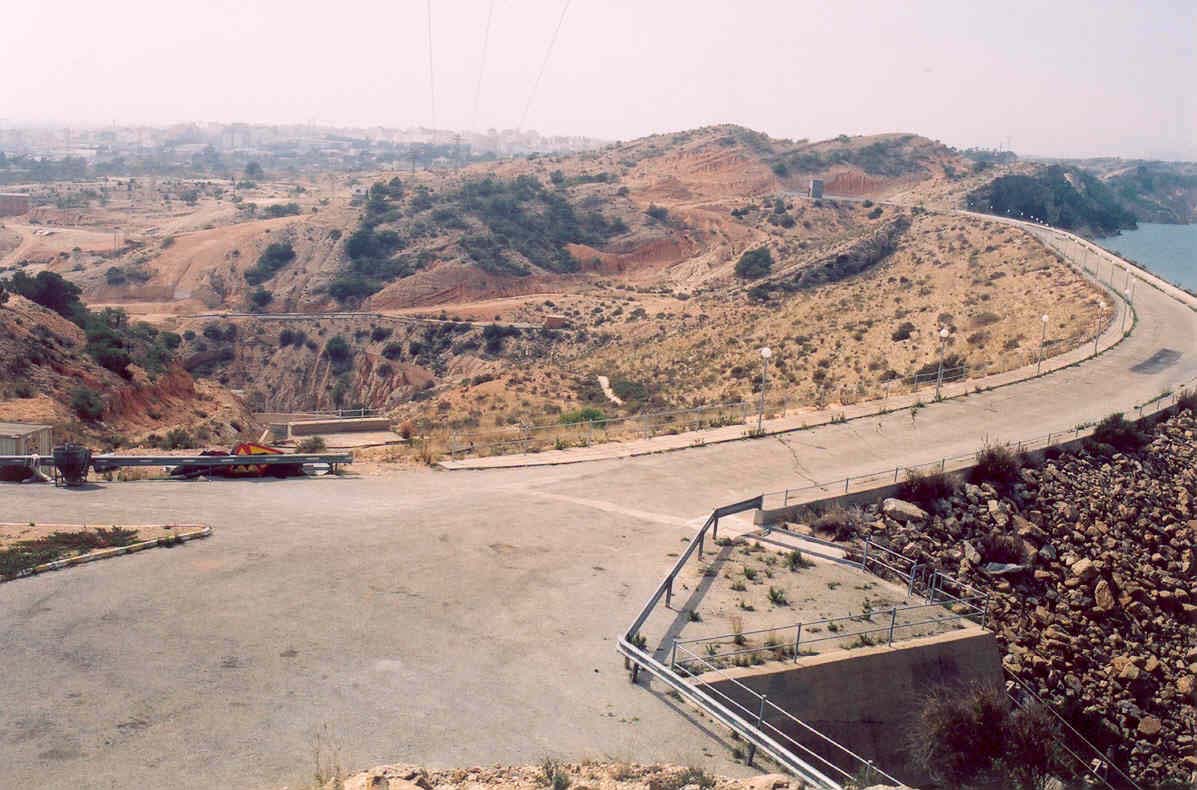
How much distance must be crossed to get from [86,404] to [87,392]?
1080 millimetres

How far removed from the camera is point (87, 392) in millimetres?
32562

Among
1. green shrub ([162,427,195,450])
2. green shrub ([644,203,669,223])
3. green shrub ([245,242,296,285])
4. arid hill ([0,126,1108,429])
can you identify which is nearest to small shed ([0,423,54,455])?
green shrub ([162,427,195,450])

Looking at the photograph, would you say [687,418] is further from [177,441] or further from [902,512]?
[177,441]

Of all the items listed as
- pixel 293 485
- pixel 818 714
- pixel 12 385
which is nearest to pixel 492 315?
pixel 12 385

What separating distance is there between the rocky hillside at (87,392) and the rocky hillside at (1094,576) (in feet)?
76.3

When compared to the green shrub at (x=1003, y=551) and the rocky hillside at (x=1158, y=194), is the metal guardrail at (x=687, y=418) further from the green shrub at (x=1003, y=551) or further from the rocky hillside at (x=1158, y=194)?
the rocky hillside at (x=1158, y=194)

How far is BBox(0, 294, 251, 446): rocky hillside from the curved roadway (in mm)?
11453

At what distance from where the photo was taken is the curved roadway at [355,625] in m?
10.3

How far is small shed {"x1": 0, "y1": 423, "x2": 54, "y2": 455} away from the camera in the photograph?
21828 mm

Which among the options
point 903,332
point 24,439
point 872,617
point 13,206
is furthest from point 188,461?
point 13,206

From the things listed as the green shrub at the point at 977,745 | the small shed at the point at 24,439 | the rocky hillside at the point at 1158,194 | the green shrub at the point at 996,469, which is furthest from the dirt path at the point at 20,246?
the rocky hillside at the point at 1158,194

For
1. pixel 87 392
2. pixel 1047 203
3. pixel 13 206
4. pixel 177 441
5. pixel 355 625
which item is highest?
pixel 1047 203

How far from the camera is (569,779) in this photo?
9531 millimetres

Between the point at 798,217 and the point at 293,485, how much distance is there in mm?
78868
